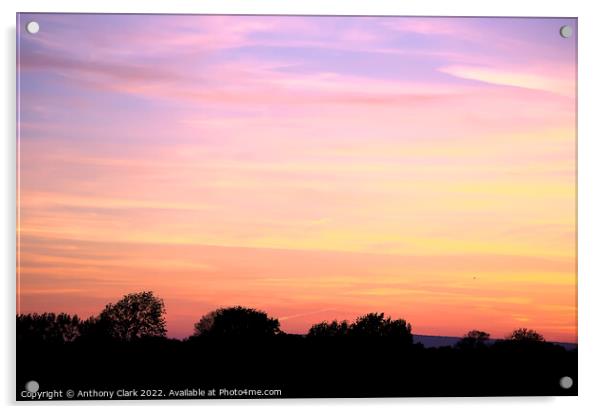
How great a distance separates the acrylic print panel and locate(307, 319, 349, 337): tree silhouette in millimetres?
26

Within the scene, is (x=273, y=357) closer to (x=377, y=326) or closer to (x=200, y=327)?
(x=200, y=327)

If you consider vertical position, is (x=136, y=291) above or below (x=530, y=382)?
above

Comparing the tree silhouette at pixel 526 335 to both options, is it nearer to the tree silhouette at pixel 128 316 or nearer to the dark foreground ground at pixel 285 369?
the dark foreground ground at pixel 285 369

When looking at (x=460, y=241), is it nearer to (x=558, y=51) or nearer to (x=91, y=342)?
(x=558, y=51)

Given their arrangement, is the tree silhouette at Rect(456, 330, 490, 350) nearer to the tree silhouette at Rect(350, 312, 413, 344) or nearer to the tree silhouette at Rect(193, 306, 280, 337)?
the tree silhouette at Rect(350, 312, 413, 344)

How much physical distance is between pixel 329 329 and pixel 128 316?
1313 millimetres

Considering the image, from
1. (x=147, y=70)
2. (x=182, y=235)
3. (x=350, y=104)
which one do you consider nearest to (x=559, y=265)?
(x=350, y=104)

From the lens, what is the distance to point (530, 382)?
6668mm

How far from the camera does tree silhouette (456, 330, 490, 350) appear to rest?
6664mm

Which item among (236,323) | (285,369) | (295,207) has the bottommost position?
(285,369)

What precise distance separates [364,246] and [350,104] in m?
0.95

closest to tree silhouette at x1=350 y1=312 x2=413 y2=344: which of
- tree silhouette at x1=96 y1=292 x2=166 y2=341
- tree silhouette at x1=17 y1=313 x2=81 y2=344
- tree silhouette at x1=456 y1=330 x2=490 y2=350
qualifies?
tree silhouette at x1=456 y1=330 x2=490 y2=350

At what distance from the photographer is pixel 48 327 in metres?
6.46
